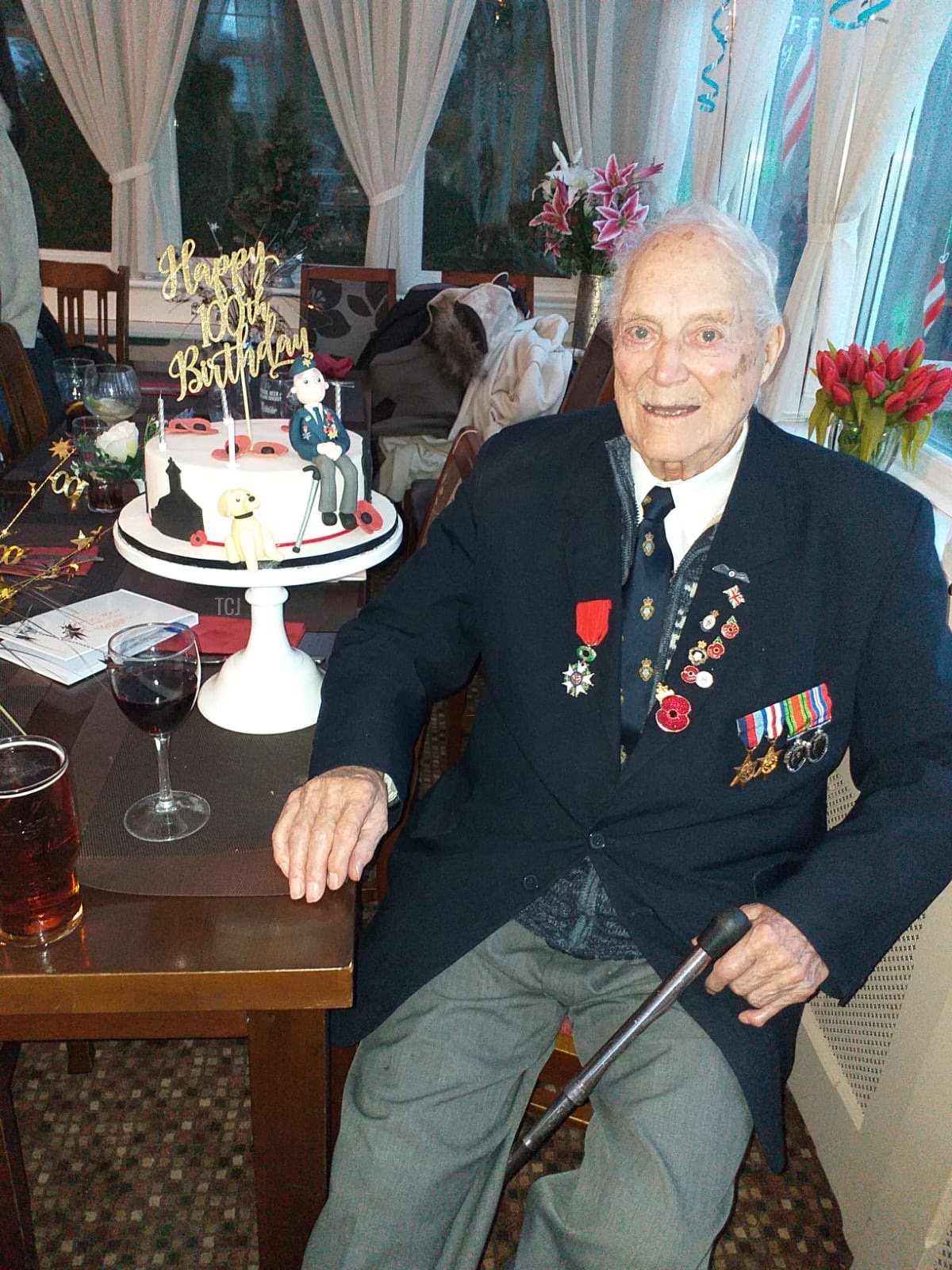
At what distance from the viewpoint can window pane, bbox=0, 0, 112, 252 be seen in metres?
4.70

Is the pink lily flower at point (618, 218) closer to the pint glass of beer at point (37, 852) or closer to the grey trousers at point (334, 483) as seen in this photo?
the grey trousers at point (334, 483)

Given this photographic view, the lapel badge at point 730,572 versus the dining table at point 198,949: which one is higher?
the lapel badge at point 730,572

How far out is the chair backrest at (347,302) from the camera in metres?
4.38

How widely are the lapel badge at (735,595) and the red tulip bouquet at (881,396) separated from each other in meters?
0.52

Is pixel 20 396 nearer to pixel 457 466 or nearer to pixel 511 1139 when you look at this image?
pixel 457 466

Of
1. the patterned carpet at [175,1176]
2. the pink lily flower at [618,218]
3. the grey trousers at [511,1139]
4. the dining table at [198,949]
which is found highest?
the pink lily flower at [618,218]

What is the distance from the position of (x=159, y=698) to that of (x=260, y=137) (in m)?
4.78

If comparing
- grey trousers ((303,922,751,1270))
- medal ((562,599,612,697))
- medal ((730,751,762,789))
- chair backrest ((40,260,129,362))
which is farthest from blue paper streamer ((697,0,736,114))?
grey trousers ((303,922,751,1270))

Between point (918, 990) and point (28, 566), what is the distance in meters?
1.48

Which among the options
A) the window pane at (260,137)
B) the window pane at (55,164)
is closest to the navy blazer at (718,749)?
the window pane at (260,137)

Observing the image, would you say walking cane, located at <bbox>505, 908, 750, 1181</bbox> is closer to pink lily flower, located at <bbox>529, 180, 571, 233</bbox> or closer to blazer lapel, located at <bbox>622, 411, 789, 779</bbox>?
blazer lapel, located at <bbox>622, 411, 789, 779</bbox>

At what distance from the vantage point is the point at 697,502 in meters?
1.30

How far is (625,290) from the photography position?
4.25ft

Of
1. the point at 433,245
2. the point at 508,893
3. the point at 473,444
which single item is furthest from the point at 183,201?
the point at 508,893
